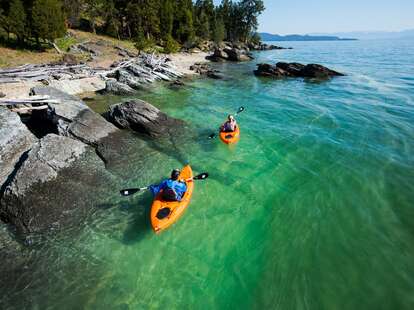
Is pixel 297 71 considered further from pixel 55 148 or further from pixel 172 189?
pixel 55 148

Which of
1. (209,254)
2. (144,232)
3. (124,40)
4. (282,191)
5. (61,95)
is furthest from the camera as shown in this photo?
(124,40)

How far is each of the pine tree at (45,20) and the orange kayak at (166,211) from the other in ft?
125

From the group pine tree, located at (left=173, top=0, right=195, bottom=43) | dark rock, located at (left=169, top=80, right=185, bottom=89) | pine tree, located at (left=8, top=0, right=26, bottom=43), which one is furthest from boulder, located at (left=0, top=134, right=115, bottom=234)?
pine tree, located at (left=173, top=0, right=195, bottom=43)

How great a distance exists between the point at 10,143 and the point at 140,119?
740 cm

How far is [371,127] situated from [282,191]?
40.5 feet

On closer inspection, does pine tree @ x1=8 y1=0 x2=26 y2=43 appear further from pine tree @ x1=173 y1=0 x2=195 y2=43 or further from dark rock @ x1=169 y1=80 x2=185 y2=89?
pine tree @ x1=173 y1=0 x2=195 y2=43

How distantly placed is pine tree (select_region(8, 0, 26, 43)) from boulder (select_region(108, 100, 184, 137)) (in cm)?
2857

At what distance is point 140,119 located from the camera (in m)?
17.0

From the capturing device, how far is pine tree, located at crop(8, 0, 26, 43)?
32.8 meters

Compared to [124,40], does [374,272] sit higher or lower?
lower

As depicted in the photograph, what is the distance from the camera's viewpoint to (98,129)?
49.8 feet

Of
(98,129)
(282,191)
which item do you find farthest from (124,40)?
(282,191)

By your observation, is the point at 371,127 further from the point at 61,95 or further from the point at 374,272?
the point at 61,95

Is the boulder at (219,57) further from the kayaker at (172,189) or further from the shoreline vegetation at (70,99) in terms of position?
the kayaker at (172,189)
